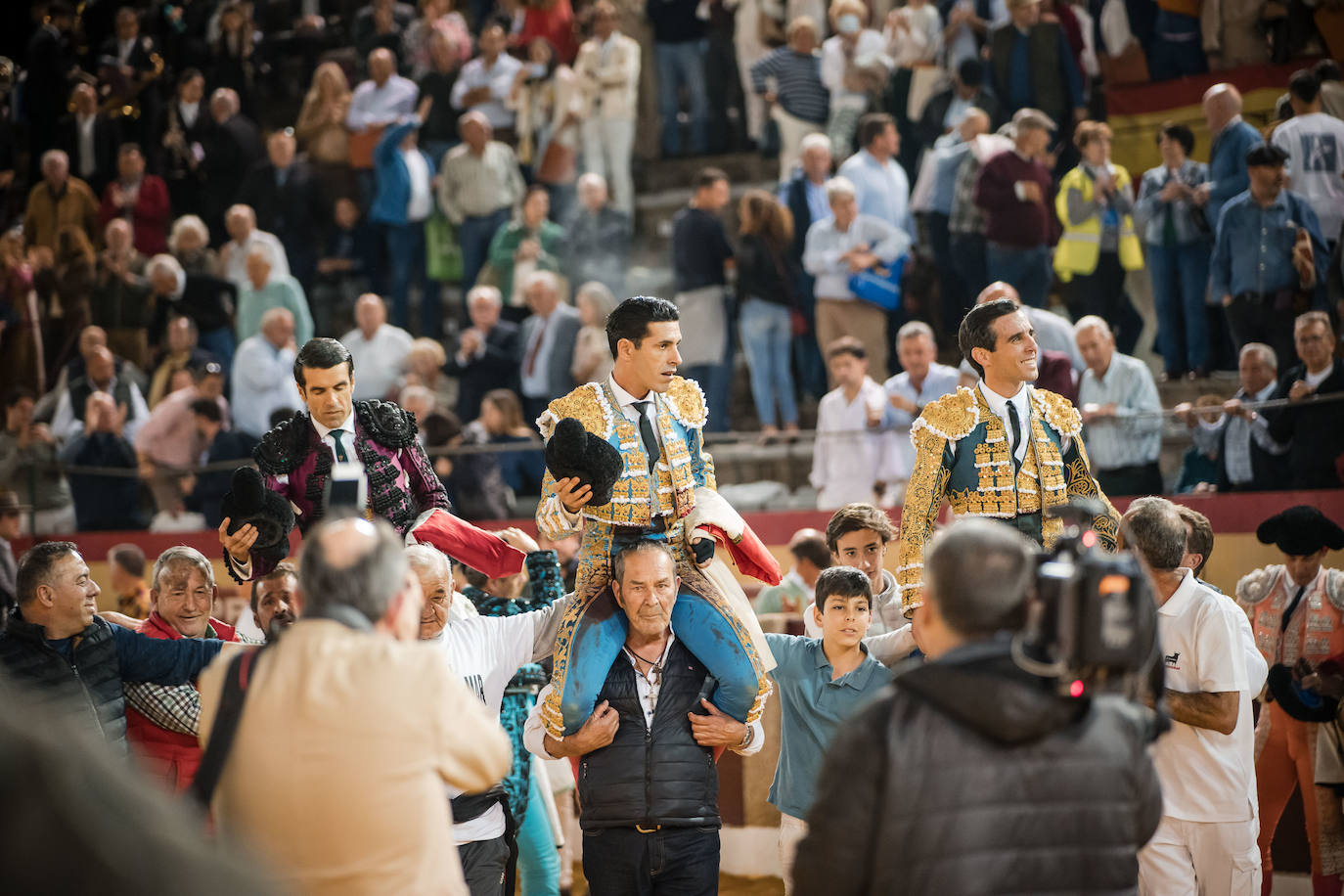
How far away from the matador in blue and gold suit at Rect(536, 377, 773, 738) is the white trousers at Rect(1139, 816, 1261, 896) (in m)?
1.43

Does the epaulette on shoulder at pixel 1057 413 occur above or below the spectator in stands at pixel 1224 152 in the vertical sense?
below

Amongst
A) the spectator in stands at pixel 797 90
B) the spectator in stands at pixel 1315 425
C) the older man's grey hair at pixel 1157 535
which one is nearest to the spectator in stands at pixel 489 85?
the spectator in stands at pixel 797 90

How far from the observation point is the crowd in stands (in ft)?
29.0

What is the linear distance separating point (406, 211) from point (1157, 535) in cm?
845

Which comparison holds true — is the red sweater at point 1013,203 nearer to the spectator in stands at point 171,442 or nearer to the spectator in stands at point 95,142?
the spectator in stands at point 171,442

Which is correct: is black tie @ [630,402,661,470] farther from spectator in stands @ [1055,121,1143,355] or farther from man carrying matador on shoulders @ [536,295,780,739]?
spectator in stands @ [1055,121,1143,355]

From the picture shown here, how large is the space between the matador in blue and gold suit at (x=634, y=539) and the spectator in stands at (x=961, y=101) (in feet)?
19.4

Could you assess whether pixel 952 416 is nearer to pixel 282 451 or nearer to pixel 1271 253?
pixel 282 451

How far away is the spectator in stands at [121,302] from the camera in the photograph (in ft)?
39.8

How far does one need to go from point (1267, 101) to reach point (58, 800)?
965 cm

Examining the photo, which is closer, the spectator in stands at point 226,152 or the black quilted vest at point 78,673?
the black quilted vest at point 78,673

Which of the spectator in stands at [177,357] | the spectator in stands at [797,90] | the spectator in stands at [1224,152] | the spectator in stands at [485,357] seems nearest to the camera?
the spectator in stands at [1224,152]

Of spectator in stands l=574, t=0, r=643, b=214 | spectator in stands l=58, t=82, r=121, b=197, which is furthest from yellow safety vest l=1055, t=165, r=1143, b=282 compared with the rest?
spectator in stands l=58, t=82, r=121, b=197

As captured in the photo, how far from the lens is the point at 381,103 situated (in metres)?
12.7
